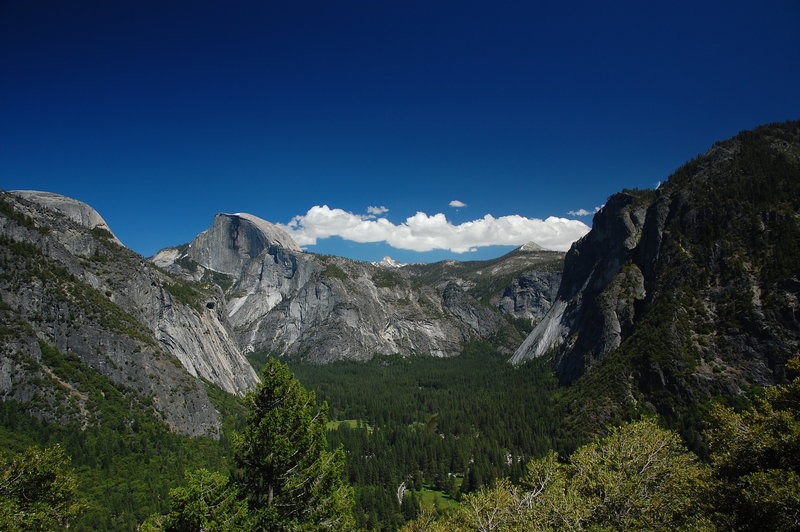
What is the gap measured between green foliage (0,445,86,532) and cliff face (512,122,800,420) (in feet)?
302

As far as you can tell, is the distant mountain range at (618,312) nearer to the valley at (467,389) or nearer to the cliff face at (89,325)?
the cliff face at (89,325)

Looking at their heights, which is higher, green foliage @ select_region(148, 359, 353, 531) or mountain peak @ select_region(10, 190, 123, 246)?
mountain peak @ select_region(10, 190, 123, 246)

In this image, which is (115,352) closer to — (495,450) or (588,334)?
(495,450)

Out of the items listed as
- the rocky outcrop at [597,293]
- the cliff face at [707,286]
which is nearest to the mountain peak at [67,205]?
the rocky outcrop at [597,293]

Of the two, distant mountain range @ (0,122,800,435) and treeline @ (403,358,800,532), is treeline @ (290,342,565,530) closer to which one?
distant mountain range @ (0,122,800,435)

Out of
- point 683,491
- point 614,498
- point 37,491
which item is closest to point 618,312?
point 683,491

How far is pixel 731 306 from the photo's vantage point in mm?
84250

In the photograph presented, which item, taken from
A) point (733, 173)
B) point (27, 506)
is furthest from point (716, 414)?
point (733, 173)

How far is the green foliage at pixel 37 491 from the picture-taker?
17312mm

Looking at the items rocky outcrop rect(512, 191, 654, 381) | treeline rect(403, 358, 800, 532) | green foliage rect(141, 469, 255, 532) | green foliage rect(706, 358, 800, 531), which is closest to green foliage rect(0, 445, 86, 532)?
green foliage rect(141, 469, 255, 532)

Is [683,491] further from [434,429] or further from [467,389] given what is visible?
[467,389]

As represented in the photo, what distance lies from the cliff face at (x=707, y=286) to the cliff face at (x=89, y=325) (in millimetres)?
95722

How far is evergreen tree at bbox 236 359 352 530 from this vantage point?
1461cm

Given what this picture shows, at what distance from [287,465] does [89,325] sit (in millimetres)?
A: 83788
